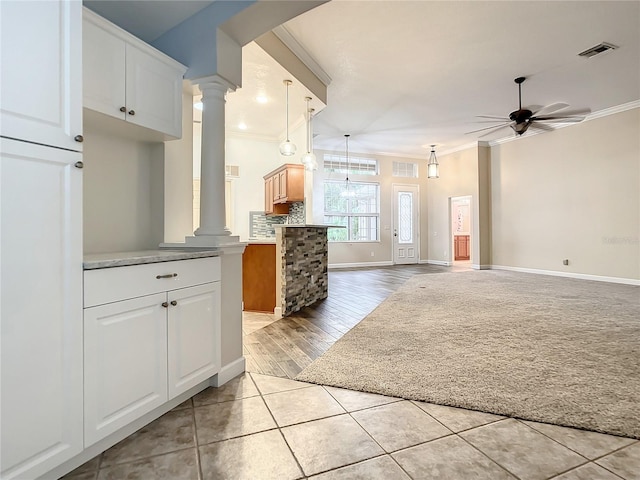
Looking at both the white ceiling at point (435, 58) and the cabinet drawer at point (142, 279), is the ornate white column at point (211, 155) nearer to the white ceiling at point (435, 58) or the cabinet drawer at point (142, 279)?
the cabinet drawer at point (142, 279)

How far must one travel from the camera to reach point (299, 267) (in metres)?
4.41

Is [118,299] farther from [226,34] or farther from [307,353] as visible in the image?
[226,34]

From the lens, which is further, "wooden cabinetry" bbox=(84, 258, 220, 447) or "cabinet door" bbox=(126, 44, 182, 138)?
"cabinet door" bbox=(126, 44, 182, 138)

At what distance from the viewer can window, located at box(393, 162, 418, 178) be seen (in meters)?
9.84

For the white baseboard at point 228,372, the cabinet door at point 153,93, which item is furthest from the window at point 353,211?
the cabinet door at point 153,93

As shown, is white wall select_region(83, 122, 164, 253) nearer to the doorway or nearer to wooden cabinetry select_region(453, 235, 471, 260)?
the doorway

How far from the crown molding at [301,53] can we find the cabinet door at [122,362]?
3168 millimetres

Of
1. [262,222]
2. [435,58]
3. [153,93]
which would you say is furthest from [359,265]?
[153,93]

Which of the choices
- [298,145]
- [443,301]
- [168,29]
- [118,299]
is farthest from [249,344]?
[298,145]

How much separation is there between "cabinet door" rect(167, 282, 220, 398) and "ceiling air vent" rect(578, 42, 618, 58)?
5088 millimetres

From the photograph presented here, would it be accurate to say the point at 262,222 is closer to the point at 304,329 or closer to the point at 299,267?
the point at 299,267

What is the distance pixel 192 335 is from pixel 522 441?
178cm

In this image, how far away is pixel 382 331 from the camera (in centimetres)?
330

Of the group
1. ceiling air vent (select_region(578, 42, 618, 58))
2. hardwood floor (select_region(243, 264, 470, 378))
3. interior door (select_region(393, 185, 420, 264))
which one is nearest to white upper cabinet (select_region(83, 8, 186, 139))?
hardwood floor (select_region(243, 264, 470, 378))
